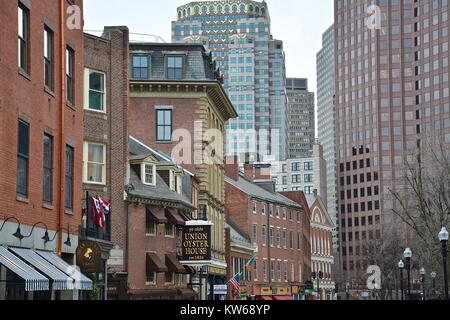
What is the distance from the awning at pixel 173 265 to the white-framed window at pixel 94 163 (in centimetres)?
841

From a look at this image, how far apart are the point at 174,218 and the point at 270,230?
50324mm

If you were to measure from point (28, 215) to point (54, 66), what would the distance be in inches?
202

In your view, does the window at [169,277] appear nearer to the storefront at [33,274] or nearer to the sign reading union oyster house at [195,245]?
the sign reading union oyster house at [195,245]

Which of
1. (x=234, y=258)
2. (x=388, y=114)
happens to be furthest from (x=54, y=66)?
(x=388, y=114)

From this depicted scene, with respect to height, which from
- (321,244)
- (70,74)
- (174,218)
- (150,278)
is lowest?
(150,278)

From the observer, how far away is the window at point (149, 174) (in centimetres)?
4506

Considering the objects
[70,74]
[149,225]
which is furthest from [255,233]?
[70,74]

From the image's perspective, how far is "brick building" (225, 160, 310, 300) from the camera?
291 feet

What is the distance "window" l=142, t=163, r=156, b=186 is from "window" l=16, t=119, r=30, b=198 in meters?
22.1

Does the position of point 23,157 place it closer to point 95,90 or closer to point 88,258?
point 88,258

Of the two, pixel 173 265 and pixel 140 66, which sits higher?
pixel 140 66

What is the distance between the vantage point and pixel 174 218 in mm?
45375

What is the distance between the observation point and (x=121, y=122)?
40.2m

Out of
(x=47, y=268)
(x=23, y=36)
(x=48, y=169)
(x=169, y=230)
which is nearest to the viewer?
(x=47, y=268)
